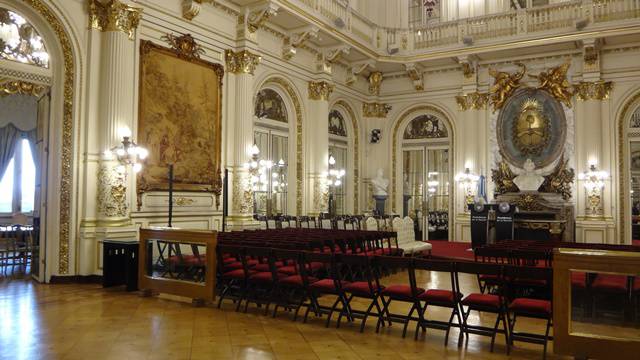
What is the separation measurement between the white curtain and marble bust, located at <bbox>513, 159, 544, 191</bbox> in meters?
14.1

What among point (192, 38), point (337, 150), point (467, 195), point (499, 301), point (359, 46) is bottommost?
point (499, 301)

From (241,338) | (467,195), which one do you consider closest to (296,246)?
(241,338)

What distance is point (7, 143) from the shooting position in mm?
14086

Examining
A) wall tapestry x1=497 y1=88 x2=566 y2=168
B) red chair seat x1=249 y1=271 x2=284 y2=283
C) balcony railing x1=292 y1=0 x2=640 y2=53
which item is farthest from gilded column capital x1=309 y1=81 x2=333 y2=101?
red chair seat x1=249 y1=271 x2=284 y2=283

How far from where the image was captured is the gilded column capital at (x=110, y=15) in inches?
341

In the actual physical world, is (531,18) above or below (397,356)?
above

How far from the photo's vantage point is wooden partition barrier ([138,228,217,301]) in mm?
6660

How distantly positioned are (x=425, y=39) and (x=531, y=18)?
305cm

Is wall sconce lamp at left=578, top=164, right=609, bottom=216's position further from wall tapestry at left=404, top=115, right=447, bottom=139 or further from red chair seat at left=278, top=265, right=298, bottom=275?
red chair seat at left=278, top=265, right=298, bottom=275

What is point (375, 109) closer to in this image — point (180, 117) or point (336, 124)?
point (336, 124)

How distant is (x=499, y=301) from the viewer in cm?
498

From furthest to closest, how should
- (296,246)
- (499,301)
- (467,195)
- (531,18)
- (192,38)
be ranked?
(467,195)
(531,18)
(192,38)
(296,246)
(499,301)

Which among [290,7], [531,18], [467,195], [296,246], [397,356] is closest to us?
[397,356]

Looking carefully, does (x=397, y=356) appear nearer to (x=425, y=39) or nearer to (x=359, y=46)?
(x=359, y=46)
